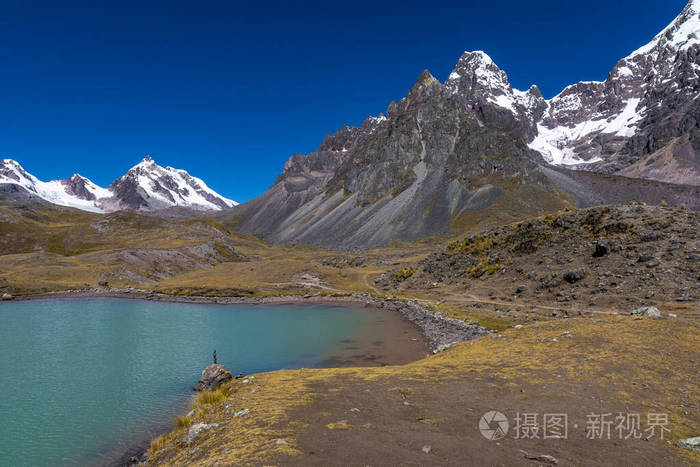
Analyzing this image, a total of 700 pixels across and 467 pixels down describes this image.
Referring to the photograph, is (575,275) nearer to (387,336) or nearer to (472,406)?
(387,336)

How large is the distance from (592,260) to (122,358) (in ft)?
211

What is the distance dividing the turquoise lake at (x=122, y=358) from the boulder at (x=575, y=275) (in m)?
25.1

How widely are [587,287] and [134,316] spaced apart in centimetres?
8196

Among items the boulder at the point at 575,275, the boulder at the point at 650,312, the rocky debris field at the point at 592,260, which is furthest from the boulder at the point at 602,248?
the boulder at the point at 650,312

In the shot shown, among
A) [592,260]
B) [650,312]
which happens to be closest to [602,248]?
[592,260]

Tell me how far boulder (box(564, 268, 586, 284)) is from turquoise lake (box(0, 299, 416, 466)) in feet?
82.2

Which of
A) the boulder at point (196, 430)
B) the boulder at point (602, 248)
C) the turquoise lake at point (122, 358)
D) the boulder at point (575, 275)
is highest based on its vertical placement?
the boulder at point (602, 248)

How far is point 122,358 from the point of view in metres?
41.5

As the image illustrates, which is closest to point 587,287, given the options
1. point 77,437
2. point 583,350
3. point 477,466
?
point 583,350

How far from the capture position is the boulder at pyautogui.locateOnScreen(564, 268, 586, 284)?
48.7 m

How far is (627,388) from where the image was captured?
17703 millimetres

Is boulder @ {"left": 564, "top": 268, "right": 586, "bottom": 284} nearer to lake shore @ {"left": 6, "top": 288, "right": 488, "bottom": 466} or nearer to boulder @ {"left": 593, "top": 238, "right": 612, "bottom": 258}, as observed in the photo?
boulder @ {"left": 593, "top": 238, "right": 612, "bottom": 258}

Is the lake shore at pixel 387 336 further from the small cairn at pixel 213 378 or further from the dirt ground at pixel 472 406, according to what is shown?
the dirt ground at pixel 472 406

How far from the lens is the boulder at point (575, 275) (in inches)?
1917
